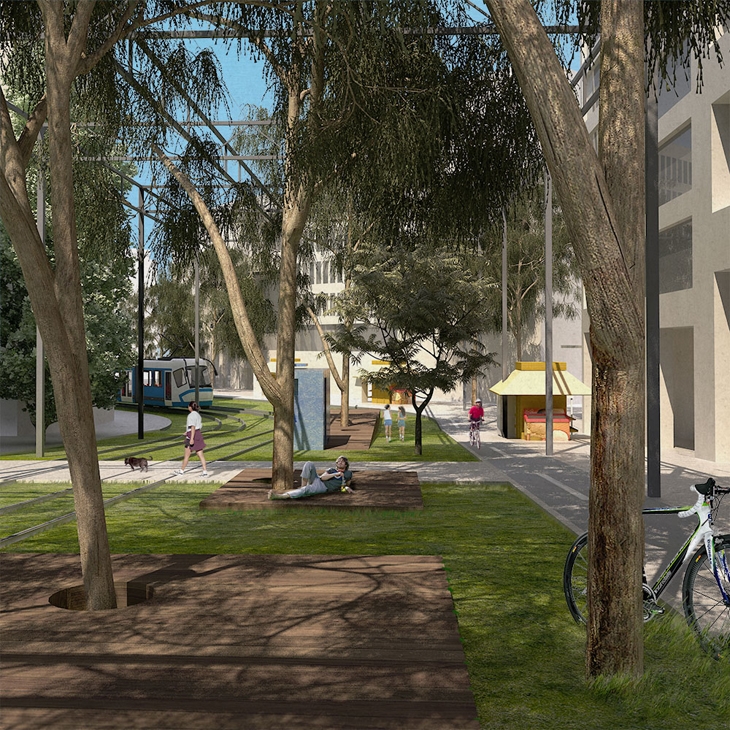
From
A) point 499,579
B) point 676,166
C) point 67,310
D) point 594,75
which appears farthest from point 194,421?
point 676,166

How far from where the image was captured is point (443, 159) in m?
10.1

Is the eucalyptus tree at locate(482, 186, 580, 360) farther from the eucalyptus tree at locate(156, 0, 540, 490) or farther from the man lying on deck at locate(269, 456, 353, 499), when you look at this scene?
the eucalyptus tree at locate(156, 0, 540, 490)

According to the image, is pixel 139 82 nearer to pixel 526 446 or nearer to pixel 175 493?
pixel 175 493

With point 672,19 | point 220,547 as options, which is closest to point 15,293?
point 220,547

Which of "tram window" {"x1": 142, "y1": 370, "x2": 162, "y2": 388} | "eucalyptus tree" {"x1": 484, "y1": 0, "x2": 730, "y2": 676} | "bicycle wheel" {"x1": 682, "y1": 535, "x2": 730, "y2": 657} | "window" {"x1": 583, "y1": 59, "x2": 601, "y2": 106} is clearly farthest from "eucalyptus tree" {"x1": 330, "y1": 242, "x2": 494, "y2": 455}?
"tram window" {"x1": 142, "y1": 370, "x2": 162, "y2": 388}

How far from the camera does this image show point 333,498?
13648mm

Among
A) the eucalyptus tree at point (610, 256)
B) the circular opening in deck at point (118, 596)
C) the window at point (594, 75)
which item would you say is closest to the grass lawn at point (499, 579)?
the eucalyptus tree at point (610, 256)

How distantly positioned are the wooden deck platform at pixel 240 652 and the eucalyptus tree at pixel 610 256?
106 centimetres

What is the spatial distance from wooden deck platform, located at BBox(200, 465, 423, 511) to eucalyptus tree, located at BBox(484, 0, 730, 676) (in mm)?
7520

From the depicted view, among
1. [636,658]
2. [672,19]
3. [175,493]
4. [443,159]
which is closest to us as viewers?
[636,658]

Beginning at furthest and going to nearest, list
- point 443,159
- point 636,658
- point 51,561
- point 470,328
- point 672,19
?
point 470,328 < point 443,159 < point 51,561 < point 672,19 < point 636,658

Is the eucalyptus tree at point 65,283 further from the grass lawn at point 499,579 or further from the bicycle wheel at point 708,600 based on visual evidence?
the bicycle wheel at point 708,600

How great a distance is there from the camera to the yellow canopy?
28217 millimetres

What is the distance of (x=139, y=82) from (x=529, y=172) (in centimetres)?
510
